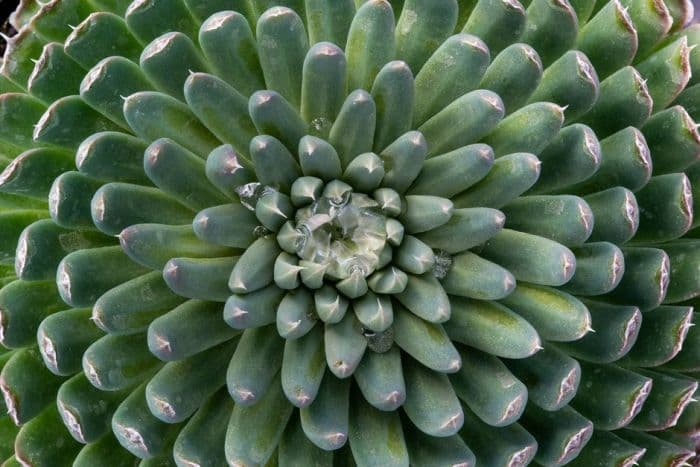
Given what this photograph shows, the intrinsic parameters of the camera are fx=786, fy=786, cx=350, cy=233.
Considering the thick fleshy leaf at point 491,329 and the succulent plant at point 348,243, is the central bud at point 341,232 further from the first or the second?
the thick fleshy leaf at point 491,329

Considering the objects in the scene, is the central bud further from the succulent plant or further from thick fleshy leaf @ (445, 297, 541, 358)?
thick fleshy leaf @ (445, 297, 541, 358)

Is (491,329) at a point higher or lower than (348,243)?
lower

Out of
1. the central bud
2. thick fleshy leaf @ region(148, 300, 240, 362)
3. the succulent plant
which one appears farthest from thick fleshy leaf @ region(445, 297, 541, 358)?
thick fleshy leaf @ region(148, 300, 240, 362)

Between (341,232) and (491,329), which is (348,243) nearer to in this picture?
(341,232)

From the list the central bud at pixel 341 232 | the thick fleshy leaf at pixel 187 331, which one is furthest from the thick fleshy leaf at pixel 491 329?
the thick fleshy leaf at pixel 187 331

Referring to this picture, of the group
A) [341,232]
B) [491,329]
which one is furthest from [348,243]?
[491,329]

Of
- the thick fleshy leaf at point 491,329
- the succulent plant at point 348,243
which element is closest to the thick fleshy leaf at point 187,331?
the succulent plant at point 348,243

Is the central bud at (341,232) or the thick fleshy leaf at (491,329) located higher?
the central bud at (341,232)

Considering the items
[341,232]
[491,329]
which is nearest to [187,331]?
[341,232]

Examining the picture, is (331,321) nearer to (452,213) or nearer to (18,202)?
(452,213)
